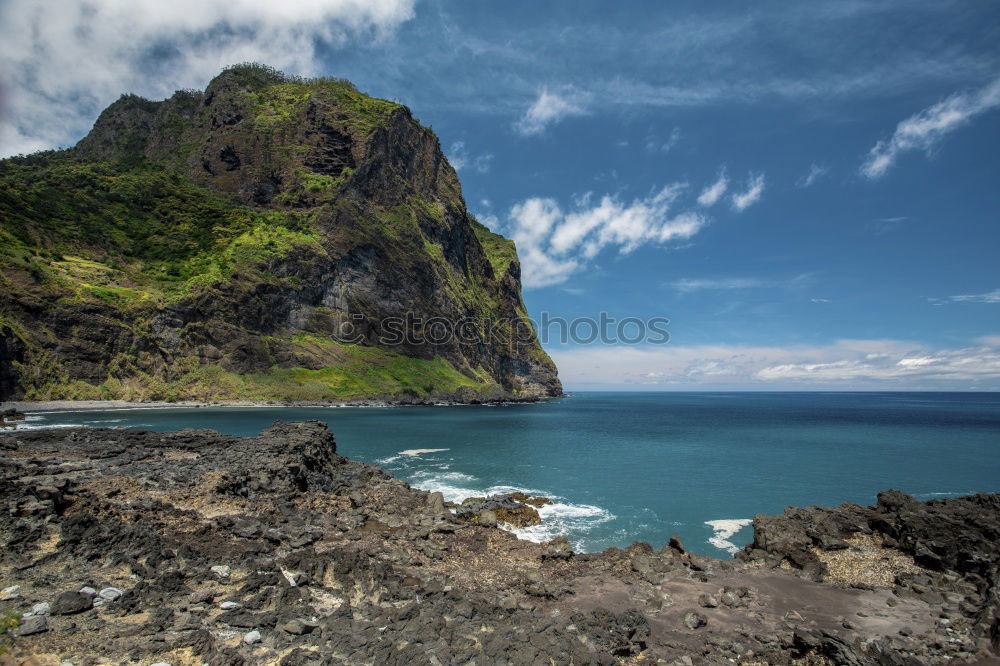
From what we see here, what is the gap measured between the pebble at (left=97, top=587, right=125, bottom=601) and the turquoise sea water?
55.4 ft

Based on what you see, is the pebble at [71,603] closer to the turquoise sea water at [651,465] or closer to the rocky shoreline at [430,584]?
the rocky shoreline at [430,584]

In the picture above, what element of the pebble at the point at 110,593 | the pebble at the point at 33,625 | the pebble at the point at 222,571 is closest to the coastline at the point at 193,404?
the pebble at the point at 222,571

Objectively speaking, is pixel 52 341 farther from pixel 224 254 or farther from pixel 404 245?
pixel 404 245

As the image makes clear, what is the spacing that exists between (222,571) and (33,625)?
184 inches

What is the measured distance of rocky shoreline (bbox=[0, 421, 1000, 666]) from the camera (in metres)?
10.1

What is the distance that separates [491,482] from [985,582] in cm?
2698

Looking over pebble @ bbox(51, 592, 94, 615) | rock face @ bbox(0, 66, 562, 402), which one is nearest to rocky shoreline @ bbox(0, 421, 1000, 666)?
pebble @ bbox(51, 592, 94, 615)

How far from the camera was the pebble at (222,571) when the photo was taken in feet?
43.0

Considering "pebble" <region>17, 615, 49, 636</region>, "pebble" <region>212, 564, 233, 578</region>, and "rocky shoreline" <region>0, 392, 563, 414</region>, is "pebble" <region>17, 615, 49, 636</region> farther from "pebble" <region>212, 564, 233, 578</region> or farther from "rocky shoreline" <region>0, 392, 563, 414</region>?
"rocky shoreline" <region>0, 392, 563, 414</region>

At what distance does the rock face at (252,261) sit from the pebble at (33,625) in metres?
95.7

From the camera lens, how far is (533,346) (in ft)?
646

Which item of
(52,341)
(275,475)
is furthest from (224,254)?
(275,475)

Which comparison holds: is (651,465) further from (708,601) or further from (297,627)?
(297,627)

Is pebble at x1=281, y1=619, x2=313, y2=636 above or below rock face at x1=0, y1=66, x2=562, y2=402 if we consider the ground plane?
below
